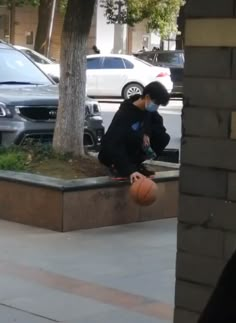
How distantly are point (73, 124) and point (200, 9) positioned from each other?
5548 millimetres

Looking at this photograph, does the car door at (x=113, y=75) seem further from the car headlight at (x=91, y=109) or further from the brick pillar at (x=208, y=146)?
the brick pillar at (x=208, y=146)

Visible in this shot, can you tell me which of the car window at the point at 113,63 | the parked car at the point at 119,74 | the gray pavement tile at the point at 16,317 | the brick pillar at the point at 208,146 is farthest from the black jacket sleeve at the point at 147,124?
the car window at the point at 113,63

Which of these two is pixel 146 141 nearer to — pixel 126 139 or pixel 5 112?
pixel 126 139

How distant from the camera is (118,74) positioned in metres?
28.4

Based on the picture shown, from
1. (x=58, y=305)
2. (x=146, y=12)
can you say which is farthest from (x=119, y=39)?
(x=58, y=305)

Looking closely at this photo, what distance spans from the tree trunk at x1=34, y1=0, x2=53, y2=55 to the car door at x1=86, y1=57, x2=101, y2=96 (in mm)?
6619

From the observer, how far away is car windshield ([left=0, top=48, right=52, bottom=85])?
12828 mm

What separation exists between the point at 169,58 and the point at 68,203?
22845mm

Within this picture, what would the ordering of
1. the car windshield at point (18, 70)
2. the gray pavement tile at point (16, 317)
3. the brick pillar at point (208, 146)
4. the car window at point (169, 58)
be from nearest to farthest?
the brick pillar at point (208, 146)
the gray pavement tile at point (16, 317)
the car windshield at point (18, 70)
the car window at point (169, 58)

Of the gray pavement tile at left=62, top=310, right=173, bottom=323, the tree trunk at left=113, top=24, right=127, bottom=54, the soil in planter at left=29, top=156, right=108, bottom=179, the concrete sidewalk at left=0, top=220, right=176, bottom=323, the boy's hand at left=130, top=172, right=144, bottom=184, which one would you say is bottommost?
the concrete sidewalk at left=0, top=220, right=176, bottom=323

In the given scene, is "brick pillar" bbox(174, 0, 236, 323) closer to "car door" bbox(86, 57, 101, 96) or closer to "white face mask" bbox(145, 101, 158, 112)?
"white face mask" bbox(145, 101, 158, 112)

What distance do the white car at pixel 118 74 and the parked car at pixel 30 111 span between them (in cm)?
1528

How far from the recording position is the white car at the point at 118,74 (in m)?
28.2

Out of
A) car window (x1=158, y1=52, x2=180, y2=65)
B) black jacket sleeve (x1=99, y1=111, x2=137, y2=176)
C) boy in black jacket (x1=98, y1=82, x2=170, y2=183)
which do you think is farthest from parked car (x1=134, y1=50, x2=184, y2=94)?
→ black jacket sleeve (x1=99, y1=111, x2=137, y2=176)
